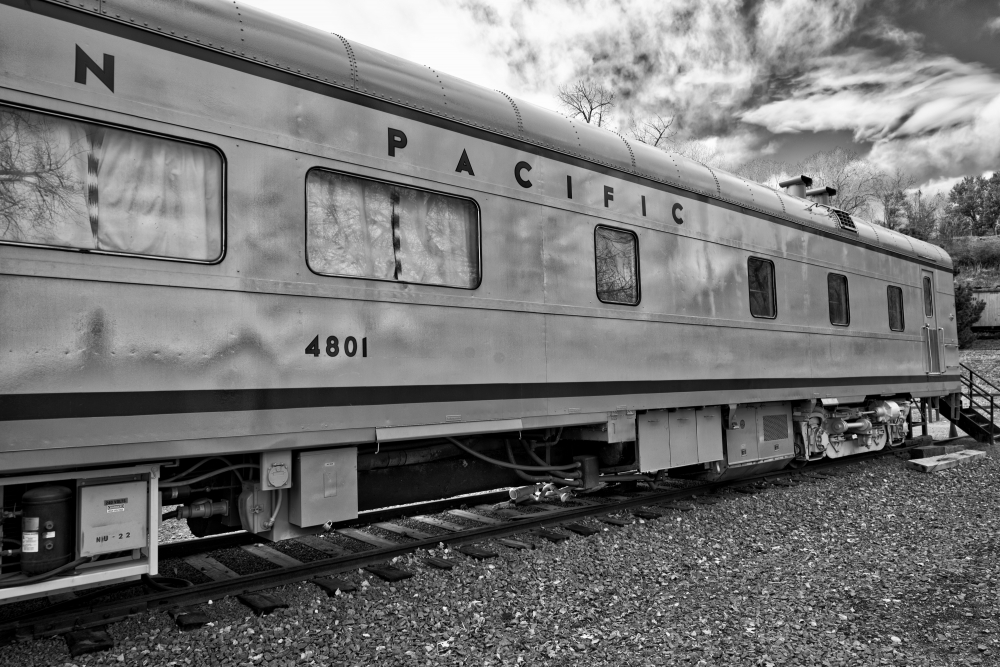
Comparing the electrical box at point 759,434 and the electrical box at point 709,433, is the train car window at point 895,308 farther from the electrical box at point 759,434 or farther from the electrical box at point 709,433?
the electrical box at point 709,433

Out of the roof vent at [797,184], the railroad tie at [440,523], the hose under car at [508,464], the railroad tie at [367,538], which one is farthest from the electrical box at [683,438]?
the roof vent at [797,184]

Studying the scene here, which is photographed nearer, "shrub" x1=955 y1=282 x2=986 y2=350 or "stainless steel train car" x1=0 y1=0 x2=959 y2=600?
"stainless steel train car" x1=0 y1=0 x2=959 y2=600

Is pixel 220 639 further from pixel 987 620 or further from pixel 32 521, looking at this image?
pixel 987 620

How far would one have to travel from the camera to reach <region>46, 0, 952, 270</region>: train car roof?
3811mm

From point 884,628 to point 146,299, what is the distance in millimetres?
4504

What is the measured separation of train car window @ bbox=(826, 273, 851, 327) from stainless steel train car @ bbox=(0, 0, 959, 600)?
2701mm

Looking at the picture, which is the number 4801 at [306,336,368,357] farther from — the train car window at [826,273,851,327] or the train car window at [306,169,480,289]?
the train car window at [826,273,851,327]

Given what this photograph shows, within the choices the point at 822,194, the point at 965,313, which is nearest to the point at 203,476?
the point at 822,194

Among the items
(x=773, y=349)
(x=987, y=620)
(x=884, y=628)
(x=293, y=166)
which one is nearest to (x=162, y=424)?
(x=293, y=166)

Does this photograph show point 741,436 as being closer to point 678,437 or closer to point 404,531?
point 678,437

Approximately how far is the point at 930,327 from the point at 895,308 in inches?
57.0

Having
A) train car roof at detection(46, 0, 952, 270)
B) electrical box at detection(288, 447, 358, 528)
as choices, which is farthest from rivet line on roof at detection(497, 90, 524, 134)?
electrical box at detection(288, 447, 358, 528)

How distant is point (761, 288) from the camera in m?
7.82

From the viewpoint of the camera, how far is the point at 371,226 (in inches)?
178
